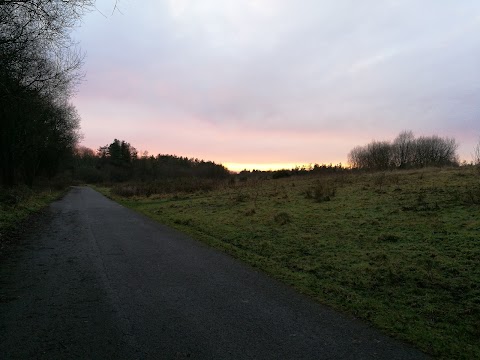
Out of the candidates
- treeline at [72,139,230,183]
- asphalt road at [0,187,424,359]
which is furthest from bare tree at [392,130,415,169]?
asphalt road at [0,187,424,359]

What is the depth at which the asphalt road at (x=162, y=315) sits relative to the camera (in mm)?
3898

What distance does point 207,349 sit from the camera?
3.90 metres

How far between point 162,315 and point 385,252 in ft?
18.4

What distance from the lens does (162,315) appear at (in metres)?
4.83

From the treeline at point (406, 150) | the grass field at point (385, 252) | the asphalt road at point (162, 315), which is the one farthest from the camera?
the treeline at point (406, 150)

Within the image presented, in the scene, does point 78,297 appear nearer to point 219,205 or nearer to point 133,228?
point 133,228

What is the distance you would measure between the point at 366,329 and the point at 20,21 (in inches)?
541

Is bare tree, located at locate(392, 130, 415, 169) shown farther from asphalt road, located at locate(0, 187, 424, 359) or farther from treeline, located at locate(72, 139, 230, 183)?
asphalt road, located at locate(0, 187, 424, 359)

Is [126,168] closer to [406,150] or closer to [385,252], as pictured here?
[406,150]

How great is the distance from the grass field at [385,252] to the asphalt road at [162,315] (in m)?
0.60

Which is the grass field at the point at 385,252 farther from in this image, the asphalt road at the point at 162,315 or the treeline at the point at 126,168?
the treeline at the point at 126,168

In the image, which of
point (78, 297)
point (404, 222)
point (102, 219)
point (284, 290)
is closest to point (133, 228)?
point (102, 219)

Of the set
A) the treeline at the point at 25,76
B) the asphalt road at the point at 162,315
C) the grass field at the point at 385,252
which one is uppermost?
the treeline at the point at 25,76

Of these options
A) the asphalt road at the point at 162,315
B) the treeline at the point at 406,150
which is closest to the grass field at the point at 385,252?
the asphalt road at the point at 162,315
